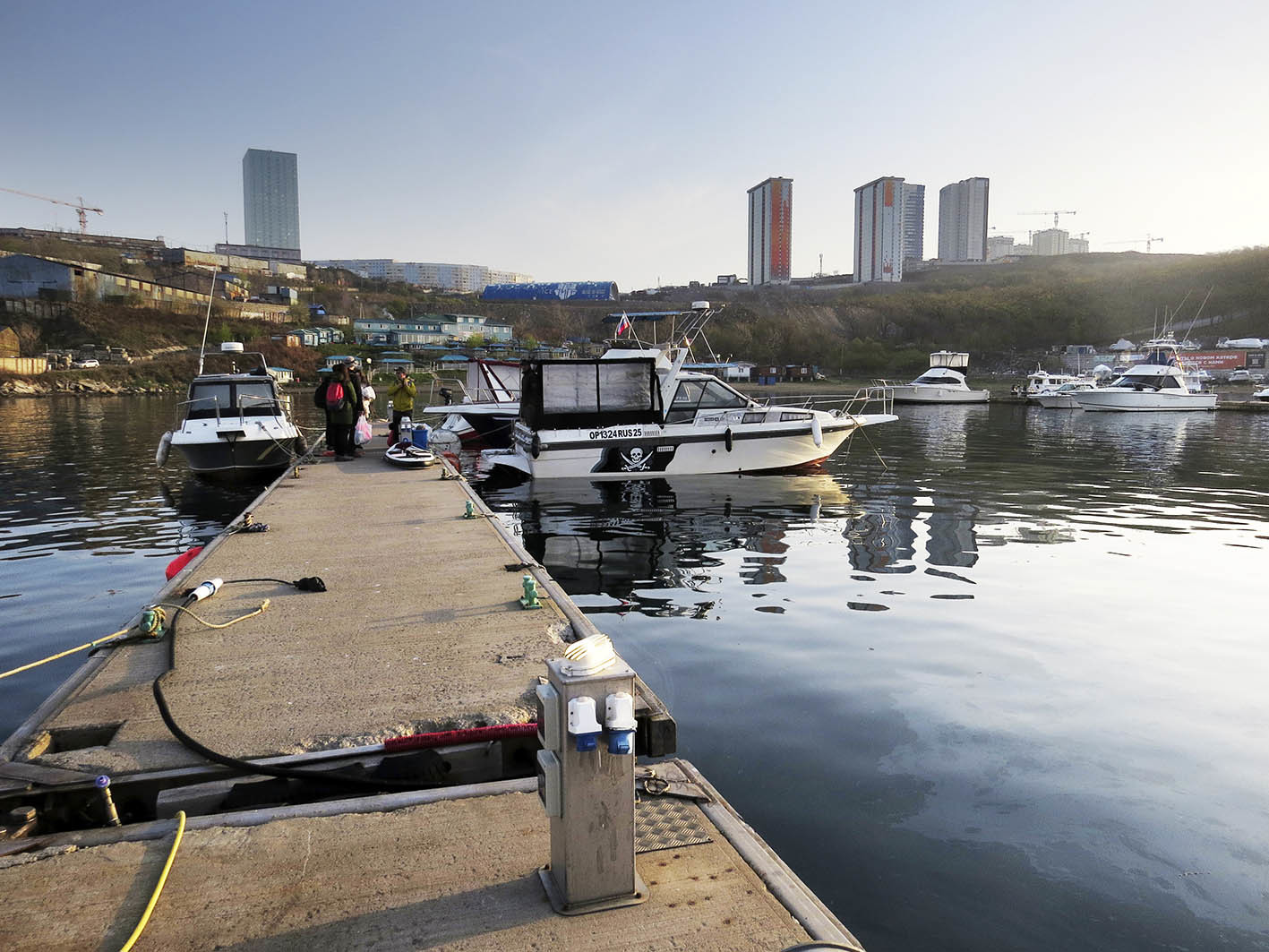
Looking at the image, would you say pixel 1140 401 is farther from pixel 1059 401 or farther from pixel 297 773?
pixel 297 773

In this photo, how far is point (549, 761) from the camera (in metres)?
2.88

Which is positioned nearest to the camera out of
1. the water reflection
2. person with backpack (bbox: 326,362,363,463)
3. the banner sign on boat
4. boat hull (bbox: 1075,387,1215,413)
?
the water reflection

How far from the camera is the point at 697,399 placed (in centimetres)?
1892

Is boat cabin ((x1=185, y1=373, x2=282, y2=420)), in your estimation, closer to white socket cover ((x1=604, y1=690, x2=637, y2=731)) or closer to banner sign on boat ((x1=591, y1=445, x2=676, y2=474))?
banner sign on boat ((x1=591, y1=445, x2=676, y2=474))

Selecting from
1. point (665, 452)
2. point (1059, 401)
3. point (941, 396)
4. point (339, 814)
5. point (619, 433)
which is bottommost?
point (339, 814)

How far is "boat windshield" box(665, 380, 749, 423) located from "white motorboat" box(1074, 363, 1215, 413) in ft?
118

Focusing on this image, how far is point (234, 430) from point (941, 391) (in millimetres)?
48524

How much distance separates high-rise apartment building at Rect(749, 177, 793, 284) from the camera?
154 m

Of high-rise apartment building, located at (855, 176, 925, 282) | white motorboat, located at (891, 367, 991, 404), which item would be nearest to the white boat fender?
white motorboat, located at (891, 367, 991, 404)

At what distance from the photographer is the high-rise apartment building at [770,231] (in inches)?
6063

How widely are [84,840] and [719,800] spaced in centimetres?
270

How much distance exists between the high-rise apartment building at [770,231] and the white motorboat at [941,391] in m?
105

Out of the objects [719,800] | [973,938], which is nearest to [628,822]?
A: [719,800]

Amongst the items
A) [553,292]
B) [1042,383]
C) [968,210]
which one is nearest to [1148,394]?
[1042,383]
